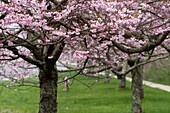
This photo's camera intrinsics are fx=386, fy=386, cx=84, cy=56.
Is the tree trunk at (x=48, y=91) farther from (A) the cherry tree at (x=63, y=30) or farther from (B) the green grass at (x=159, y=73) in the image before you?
(B) the green grass at (x=159, y=73)

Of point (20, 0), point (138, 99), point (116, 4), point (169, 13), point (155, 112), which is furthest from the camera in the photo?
point (155, 112)

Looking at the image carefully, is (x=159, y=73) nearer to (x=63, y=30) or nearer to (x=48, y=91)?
(x=48, y=91)

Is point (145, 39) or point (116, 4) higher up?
point (116, 4)

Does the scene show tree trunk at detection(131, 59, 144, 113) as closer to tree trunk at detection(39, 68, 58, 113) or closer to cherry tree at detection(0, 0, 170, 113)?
cherry tree at detection(0, 0, 170, 113)

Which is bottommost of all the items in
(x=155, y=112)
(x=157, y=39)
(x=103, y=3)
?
(x=155, y=112)

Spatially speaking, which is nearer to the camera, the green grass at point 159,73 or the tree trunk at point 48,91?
the tree trunk at point 48,91

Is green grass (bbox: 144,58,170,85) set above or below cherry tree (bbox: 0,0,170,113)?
below

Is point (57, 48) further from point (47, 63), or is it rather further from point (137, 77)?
point (137, 77)

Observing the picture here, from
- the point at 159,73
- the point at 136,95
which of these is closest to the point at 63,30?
the point at 136,95

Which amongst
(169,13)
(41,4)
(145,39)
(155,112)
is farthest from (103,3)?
(155,112)

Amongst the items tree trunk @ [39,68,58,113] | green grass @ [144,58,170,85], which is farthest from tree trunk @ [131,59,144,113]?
green grass @ [144,58,170,85]

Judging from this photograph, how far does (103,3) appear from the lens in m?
5.58

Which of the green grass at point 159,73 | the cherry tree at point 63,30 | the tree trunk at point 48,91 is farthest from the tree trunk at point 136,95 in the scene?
the green grass at point 159,73

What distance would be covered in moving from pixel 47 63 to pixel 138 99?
5.48 metres
